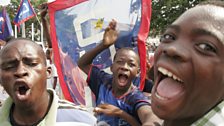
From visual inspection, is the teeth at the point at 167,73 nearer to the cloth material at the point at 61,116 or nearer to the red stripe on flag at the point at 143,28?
the cloth material at the point at 61,116

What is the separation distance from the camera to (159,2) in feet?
63.1

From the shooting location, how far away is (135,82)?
9.93 feet

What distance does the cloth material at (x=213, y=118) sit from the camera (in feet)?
3.35

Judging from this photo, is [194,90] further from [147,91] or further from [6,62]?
[147,91]

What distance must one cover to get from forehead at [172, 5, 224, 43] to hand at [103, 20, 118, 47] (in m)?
1.91

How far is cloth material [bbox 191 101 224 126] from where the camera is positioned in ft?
3.35

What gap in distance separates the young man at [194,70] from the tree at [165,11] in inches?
666

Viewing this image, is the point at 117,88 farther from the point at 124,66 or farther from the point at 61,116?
the point at 61,116

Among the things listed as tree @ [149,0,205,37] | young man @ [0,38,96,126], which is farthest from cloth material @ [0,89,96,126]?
tree @ [149,0,205,37]

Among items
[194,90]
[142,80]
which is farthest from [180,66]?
[142,80]

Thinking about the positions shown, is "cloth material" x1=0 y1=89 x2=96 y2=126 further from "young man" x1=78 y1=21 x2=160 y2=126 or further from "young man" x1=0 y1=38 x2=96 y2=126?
"young man" x1=78 y1=21 x2=160 y2=126

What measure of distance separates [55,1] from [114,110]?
170 centimetres

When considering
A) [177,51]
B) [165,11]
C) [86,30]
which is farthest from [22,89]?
[165,11]

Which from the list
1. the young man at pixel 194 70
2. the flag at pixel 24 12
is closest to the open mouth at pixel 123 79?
the young man at pixel 194 70
